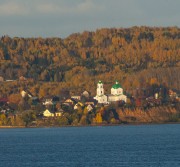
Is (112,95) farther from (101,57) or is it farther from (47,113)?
(101,57)

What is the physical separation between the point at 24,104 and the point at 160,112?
862 inches

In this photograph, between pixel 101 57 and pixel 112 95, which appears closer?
pixel 112 95

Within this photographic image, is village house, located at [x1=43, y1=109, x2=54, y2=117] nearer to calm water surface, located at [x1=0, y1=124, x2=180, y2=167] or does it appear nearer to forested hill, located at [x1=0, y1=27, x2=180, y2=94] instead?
forested hill, located at [x1=0, y1=27, x2=180, y2=94]

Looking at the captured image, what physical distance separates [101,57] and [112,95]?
48.5 meters

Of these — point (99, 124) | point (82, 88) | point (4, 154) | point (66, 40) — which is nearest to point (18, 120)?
point (99, 124)

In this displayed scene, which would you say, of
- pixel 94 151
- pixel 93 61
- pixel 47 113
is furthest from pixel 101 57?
pixel 94 151

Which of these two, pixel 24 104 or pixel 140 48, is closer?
pixel 24 104

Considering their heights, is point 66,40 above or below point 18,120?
above

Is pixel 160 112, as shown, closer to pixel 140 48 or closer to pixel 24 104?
pixel 24 104

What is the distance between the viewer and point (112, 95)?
429ft

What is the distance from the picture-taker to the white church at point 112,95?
129 meters

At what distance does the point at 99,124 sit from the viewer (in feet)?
382

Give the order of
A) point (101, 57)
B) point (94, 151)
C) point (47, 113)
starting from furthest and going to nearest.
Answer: point (101, 57) → point (47, 113) → point (94, 151)

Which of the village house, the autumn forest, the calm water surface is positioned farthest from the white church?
the calm water surface
